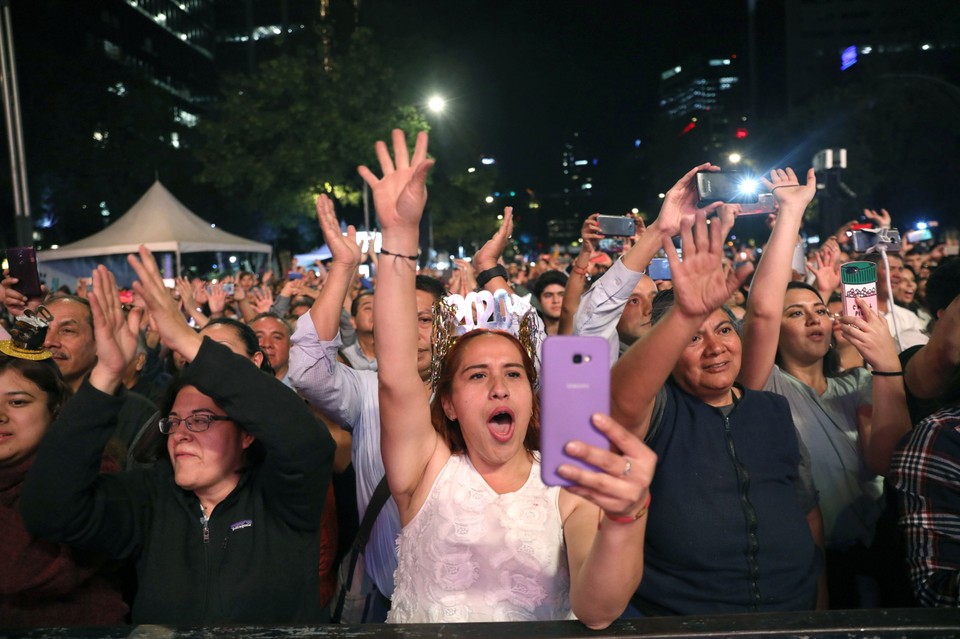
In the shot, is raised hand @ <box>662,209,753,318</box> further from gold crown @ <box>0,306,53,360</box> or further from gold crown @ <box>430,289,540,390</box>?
gold crown @ <box>0,306,53,360</box>

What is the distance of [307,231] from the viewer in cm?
3750

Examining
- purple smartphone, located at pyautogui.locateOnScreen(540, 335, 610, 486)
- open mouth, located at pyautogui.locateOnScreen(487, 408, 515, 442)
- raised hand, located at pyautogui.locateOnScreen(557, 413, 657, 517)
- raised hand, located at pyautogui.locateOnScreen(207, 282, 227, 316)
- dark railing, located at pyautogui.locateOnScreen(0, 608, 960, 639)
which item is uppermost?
raised hand, located at pyautogui.locateOnScreen(207, 282, 227, 316)

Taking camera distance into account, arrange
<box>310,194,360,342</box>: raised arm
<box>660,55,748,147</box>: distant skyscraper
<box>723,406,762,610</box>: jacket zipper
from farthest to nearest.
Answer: <box>660,55,748,147</box>: distant skyscraper, <box>310,194,360,342</box>: raised arm, <box>723,406,762,610</box>: jacket zipper

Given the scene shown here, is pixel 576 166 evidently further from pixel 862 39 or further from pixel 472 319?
pixel 472 319

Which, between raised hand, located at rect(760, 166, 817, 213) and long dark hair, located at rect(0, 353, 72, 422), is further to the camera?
raised hand, located at rect(760, 166, 817, 213)

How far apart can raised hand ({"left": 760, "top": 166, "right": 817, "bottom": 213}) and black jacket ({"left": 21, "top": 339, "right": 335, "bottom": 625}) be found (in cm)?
212

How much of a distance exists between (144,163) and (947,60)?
108ft

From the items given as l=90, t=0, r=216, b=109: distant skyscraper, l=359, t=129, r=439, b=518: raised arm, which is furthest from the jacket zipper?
l=90, t=0, r=216, b=109: distant skyscraper

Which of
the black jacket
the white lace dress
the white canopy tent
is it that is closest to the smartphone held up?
the white lace dress

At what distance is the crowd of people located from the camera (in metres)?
2.40

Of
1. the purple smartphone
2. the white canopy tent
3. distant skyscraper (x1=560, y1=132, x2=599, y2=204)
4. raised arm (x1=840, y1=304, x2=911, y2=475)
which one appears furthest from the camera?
distant skyscraper (x1=560, y1=132, x2=599, y2=204)

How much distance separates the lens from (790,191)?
3.44 m

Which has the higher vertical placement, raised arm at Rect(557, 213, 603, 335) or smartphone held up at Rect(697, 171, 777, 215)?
smartphone held up at Rect(697, 171, 777, 215)

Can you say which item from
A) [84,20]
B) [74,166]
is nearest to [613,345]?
[74,166]
